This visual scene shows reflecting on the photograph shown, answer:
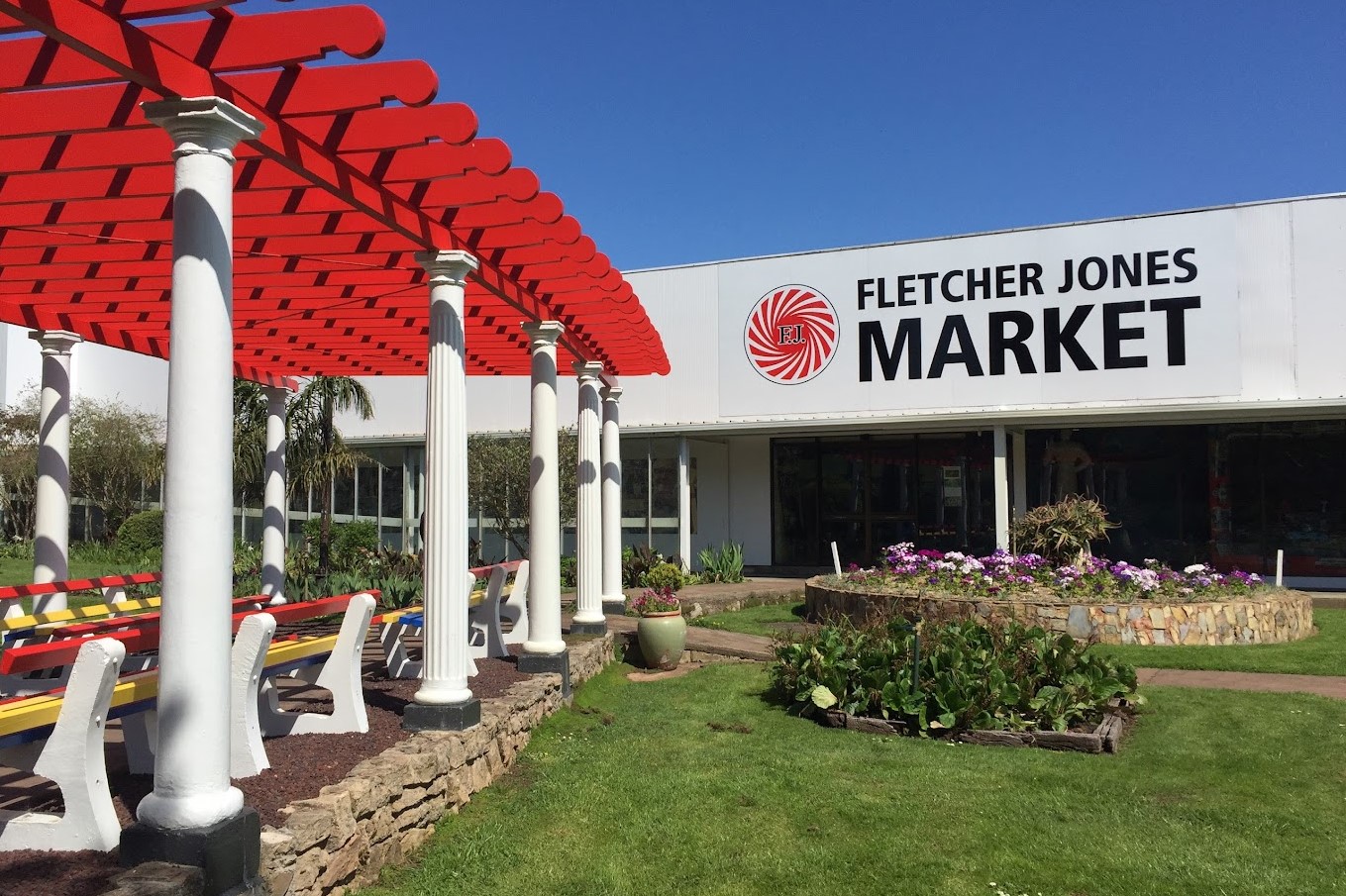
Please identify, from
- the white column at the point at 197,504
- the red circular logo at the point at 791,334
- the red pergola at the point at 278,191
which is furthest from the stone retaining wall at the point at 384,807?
the red circular logo at the point at 791,334

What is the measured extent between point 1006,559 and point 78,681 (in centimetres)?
1142

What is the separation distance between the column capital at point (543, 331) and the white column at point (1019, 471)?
14928 millimetres

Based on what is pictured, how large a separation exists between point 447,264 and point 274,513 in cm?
695

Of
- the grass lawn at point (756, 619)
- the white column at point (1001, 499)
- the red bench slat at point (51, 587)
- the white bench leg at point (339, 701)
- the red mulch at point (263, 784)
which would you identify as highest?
the white column at point (1001, 499)

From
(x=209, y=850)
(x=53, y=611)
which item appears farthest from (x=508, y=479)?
(x=209, y=850)

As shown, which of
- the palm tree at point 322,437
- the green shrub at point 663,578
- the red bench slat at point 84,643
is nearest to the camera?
the red bench slat at point 84,643

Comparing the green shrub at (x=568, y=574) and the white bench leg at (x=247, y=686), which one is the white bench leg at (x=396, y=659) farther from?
the green shrub at (x=568, y=574)

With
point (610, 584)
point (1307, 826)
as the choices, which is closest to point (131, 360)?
point (610, 584)

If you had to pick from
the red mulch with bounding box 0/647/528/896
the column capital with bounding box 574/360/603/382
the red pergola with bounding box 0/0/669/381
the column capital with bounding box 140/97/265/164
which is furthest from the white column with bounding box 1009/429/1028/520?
the column capital with bounding box 140/97/265/164

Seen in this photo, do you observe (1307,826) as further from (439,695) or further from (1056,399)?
(1056,399)

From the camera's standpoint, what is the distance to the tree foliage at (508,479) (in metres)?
18.2

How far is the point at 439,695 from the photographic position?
5.95 m

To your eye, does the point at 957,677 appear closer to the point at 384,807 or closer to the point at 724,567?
the point at 384,807

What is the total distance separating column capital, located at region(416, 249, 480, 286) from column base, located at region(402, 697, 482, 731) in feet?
8.48
